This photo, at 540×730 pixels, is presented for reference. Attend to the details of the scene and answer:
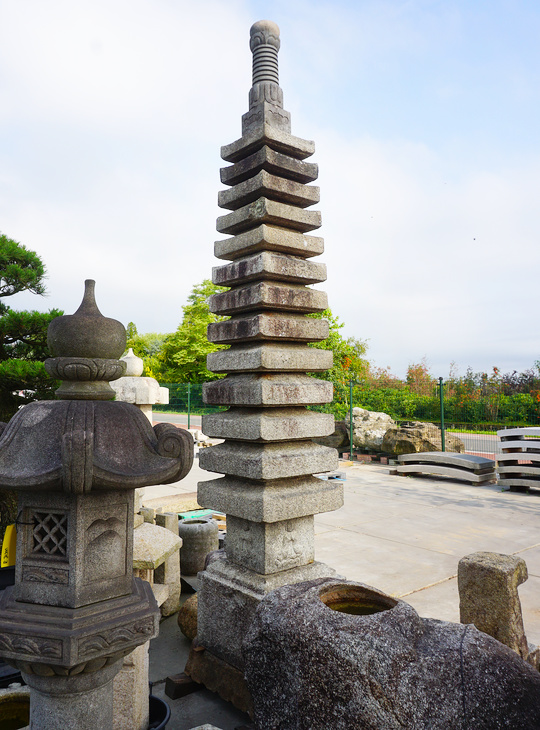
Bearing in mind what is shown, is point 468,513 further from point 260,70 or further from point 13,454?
point 13,454

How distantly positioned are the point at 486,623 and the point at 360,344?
29.5 metres

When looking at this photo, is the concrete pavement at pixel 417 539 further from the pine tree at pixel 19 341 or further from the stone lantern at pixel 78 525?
the pine tree at pixel 19 341

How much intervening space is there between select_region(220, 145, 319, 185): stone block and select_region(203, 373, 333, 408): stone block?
1.61 metres

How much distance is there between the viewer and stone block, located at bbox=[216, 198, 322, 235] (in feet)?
11.9

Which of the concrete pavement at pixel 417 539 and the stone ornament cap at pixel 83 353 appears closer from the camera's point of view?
the stone ornament cap at pixel 83 353

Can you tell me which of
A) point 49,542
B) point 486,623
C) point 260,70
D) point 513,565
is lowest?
point 486,623

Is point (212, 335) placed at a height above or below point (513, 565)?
above

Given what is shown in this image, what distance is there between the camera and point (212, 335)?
4004 mm

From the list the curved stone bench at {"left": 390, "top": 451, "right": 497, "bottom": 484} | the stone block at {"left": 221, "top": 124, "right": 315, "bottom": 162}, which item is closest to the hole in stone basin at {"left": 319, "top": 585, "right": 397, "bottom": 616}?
the stone block at {"left": 221, "top": 124, "right": 315, "bottom": 162}

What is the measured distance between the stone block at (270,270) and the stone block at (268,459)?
4.18 ft

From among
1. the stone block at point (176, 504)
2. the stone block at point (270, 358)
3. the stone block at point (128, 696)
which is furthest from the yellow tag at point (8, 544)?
the stone block at point (176, 504)

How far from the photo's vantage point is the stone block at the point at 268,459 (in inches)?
133

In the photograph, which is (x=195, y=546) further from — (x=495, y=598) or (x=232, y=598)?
(x=495, y=598)

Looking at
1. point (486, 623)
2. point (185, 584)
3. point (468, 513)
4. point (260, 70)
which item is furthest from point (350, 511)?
point (260, 70)
